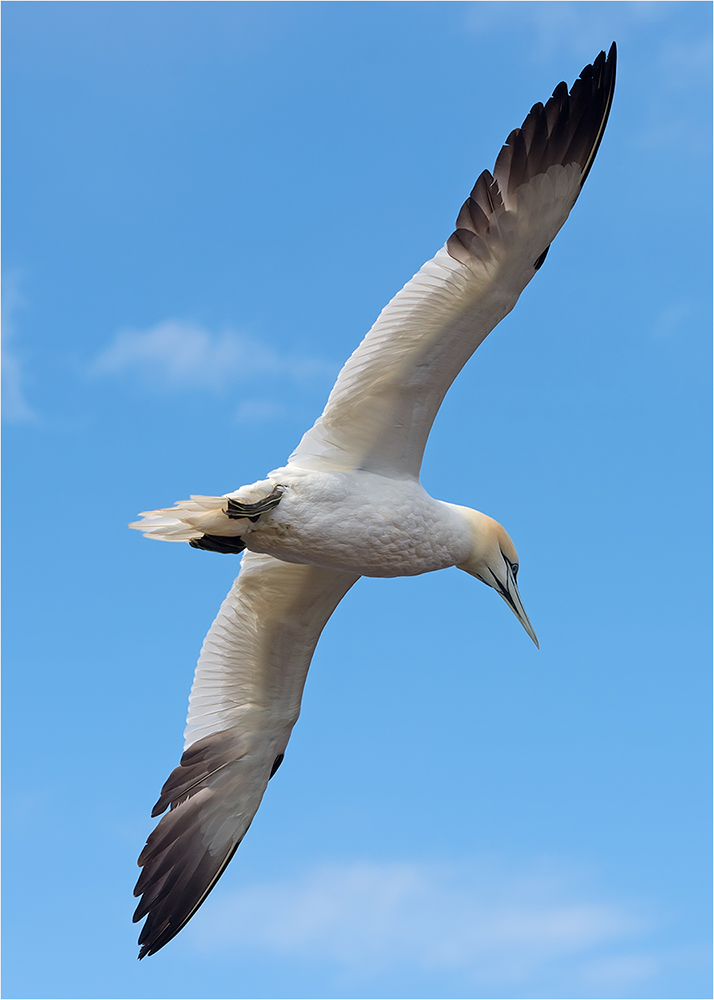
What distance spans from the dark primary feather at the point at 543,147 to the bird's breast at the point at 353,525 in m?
1.68

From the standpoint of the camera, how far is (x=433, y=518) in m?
9.41

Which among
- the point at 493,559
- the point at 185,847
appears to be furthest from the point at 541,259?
the point at 185,847

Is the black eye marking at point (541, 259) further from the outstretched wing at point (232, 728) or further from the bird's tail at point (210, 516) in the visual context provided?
the outstretched wing at point (232, 728)

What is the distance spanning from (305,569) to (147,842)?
2.57 meters

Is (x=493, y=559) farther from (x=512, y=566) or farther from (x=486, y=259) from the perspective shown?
(x=486, y=259)

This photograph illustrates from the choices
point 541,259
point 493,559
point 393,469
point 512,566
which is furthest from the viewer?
point 512,566

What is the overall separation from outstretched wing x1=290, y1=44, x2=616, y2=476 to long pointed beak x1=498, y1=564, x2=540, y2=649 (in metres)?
1.82

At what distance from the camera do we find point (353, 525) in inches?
356

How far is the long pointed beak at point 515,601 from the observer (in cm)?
1026

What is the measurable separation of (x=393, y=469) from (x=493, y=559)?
118 cm

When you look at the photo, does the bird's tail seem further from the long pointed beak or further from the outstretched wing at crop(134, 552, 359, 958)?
the long pointed beak

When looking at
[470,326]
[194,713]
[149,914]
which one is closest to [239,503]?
[470,326]

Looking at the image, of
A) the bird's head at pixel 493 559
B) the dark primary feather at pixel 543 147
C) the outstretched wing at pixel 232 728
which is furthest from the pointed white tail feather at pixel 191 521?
the dark primary feather at pixel 543 147

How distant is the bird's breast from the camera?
8.98 m
